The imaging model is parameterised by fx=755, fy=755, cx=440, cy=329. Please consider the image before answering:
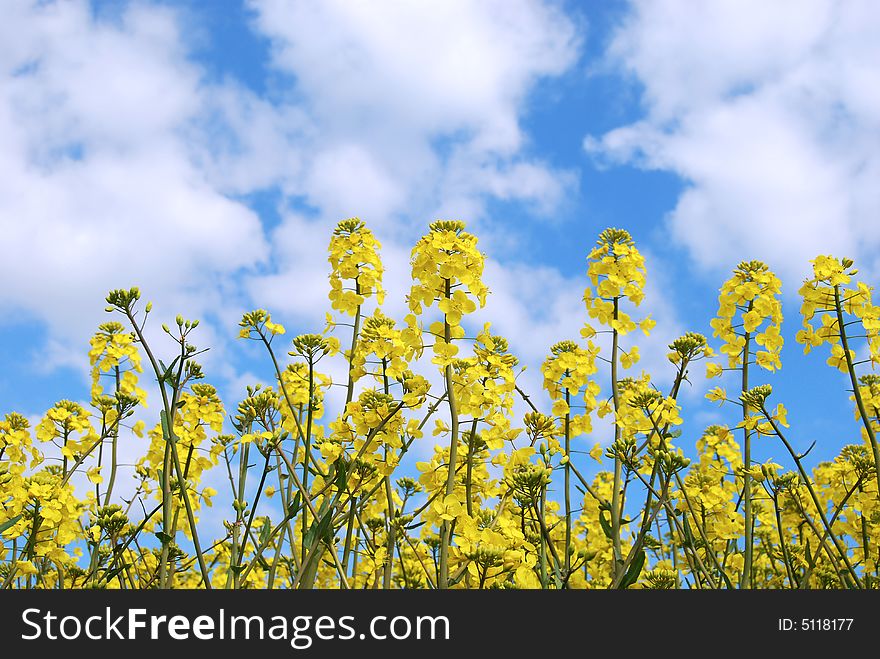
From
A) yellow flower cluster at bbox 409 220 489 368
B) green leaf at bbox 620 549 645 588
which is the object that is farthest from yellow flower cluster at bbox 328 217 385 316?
green leaf at bbox 620 549 645 588

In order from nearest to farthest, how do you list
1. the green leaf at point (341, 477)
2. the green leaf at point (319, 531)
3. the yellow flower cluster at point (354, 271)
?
the green leaf at point (319, 531)
the green leaf at point (341, 477)
the yellow flower cluster at point (354, 271)

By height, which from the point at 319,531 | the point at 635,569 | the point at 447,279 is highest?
the point at 447,279

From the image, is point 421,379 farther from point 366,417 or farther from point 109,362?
point 109,362

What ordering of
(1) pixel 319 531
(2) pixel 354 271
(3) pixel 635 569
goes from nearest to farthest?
1. (1) pixel 319 531
2. (3) pixel 635 569
3. (2) pixel 354 271

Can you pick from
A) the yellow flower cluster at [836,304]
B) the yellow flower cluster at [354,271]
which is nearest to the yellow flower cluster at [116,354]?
the yellow flower cluster at [354,271]

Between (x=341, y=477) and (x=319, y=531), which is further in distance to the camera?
(x=341, y=477)

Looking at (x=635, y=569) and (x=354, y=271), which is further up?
(x=354, y=271)

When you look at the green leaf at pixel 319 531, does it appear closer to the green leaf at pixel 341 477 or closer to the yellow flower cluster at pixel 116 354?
the green leaf at pixel 341 477

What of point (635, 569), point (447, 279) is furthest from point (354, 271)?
point (635, 569)

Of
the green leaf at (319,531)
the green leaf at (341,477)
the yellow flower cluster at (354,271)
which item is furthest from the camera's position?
the yellow flower cluster at (354,271)

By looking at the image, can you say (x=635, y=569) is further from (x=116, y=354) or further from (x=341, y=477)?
(x=116, y=354)

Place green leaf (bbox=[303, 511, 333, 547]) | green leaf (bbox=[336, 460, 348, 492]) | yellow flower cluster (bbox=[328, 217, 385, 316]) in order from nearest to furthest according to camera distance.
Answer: green leaf (bbox=[303, 511, 333, 547])
green leaf (bbox=[336, 460, 348, 492])
yellow flower cluster (bbox=[328, 217, 385, 316])

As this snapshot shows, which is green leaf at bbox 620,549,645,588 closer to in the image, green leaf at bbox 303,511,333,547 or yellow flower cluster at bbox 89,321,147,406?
green leaf at bbox 303,511,333,547
